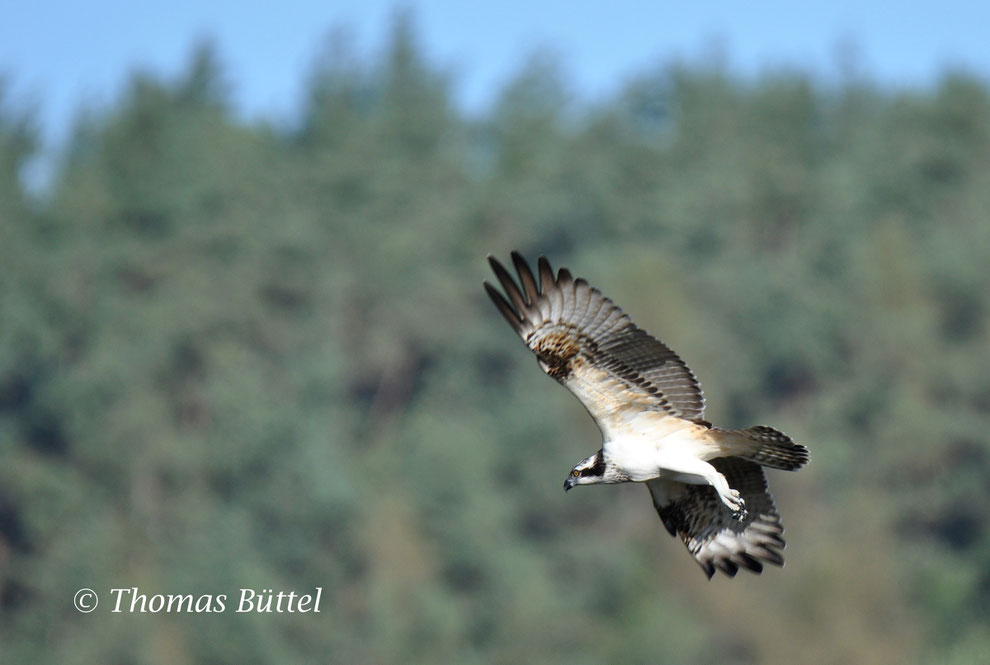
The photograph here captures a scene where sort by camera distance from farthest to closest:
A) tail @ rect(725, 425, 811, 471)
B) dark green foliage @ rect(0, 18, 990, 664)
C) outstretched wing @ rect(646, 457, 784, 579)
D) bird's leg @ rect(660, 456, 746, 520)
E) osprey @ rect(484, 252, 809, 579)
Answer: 1. dark green foliage @ rect(0, 18, 990, 664)
2. outstretched wing @ rect(646, 457, 784, 579)
3. osprey @ rect(484, 252, 809, 579)
4. bird's leg @ rect(660, 456, 746, 520)
5. tail @ rect(725, 425, 811, 471)

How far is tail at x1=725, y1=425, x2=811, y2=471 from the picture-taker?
8.64m

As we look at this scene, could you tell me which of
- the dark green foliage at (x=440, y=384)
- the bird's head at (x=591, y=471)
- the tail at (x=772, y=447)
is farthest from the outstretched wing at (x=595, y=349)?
the dark green foliage at (x=440, y=384)

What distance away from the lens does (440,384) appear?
5494cm

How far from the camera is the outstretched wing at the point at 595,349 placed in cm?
912

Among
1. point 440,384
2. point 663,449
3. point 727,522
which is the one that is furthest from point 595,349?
point 440,384

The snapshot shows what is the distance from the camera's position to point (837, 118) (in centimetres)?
7531

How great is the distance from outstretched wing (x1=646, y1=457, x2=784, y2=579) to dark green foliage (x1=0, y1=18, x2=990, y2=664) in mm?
Result: 24771

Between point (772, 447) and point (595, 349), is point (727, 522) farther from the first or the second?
point (595, 349)

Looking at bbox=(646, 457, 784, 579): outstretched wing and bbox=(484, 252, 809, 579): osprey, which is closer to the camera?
bbox=(484, 252, 809, 579): osprey

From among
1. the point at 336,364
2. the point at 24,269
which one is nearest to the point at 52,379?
the point at 24,269

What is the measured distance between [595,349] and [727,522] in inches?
54.9

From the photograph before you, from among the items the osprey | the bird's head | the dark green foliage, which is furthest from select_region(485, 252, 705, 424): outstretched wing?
the dark green foliage

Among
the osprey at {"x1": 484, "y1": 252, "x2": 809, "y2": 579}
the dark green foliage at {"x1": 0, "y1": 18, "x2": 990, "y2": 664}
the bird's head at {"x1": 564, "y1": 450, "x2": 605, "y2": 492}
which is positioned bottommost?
the bird's head at {"x1": 564, "y1": 450, "x2": 605, "y2": 492}

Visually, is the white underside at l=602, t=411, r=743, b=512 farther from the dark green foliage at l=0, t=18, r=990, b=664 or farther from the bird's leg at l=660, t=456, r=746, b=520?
the dark green foliage at l=0, t=18, r=990, b=664
